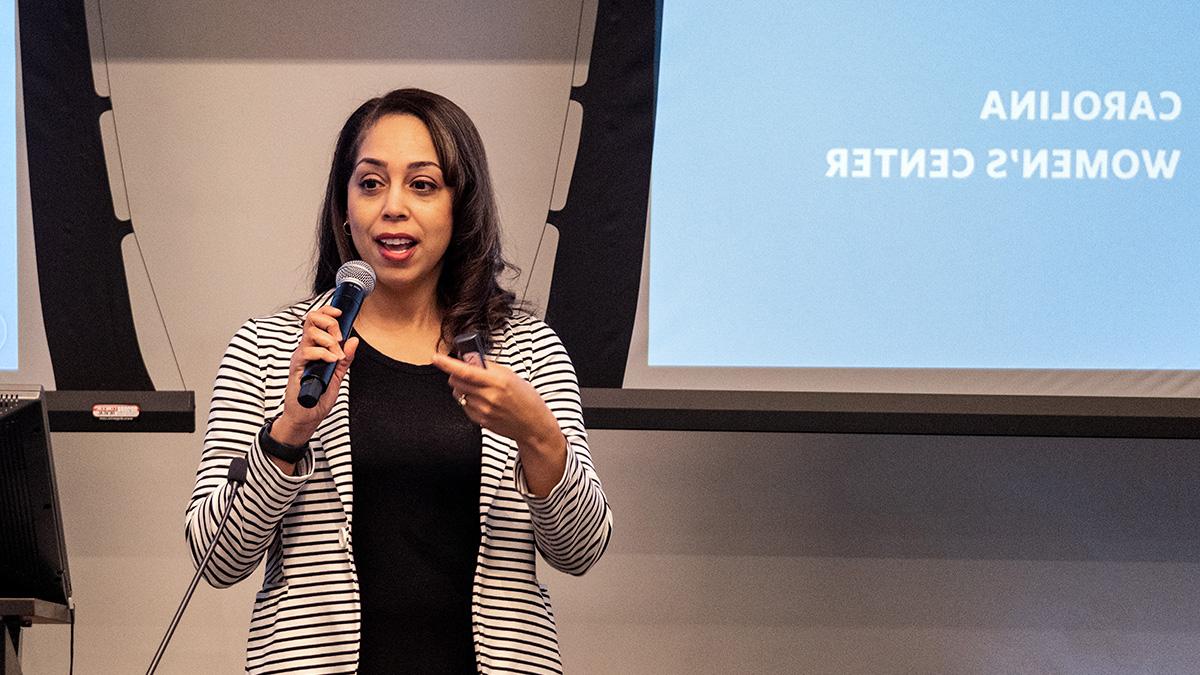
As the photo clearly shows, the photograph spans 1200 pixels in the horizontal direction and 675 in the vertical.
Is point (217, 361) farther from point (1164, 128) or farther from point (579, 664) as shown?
point (1164, 128)

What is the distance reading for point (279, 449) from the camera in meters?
1.37

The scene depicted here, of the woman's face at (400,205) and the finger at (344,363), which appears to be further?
the woman's face at (400,205)

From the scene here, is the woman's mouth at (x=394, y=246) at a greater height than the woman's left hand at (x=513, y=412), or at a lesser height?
greater

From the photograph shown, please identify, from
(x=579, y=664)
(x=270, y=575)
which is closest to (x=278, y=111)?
(x=579, y=664)

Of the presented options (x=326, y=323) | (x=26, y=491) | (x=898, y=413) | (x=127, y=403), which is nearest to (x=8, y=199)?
(x=127, y=403)

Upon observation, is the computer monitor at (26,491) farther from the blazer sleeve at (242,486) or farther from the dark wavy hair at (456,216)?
the dark wavy hair at (456,216)

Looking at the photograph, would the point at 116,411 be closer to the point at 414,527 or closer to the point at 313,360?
the point at 414,527

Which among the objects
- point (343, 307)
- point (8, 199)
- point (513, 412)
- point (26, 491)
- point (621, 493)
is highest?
point (8, 199)

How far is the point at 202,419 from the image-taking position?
9.80 feet

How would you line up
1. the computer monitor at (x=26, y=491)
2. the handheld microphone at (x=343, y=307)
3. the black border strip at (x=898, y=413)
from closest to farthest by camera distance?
1. the handheld microphone at (x=343, y=307)
2. the computer monitor at (x=26, y=491)
3. the black border strip at (x=898, y=413)

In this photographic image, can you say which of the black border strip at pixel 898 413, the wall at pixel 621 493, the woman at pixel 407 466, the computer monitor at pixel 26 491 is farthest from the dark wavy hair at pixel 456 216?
the wall at pixel 621 493

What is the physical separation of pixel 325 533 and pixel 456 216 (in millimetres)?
441

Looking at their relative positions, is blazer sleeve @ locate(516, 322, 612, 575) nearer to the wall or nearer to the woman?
the woman

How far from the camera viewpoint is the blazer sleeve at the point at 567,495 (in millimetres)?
1429
